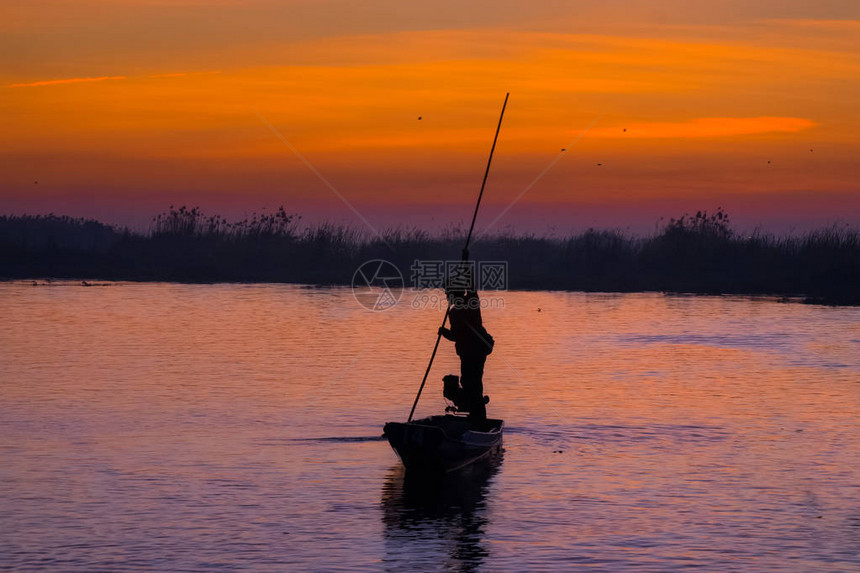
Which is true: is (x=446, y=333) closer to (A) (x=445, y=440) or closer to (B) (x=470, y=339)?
(B) (x=470, y=339)

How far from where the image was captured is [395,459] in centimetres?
1647

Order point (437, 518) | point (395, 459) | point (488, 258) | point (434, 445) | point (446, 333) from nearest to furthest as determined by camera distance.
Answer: point (437, 518) → point (434, 445) → point (446, 333) → point (395, 459) → point (488, 258)

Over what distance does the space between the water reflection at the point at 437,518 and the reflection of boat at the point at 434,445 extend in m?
0.24

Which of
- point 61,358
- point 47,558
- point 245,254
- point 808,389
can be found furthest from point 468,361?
point 245,254

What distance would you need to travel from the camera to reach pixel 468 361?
16172mm

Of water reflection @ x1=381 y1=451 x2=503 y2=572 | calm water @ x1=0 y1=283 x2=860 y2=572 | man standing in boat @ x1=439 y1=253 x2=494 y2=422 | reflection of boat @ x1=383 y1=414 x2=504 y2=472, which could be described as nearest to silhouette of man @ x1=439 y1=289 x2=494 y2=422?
man standing in boat @ x1=439 y1=253 x2=494 y2=422

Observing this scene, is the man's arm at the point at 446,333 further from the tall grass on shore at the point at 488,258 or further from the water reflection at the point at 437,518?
the tall grass on shore at the point at 488,258

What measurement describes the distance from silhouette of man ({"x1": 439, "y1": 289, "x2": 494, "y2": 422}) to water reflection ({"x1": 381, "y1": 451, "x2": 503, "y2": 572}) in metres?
0.83

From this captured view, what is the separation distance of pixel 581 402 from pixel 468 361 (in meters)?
6.62

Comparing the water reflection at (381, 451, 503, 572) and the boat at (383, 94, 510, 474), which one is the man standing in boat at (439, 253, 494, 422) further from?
the water reflection at (381, 451, 503, 572)

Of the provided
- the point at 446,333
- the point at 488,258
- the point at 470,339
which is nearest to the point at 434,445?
the point at 446,333

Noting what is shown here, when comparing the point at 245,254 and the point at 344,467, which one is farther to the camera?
the point at 245,254

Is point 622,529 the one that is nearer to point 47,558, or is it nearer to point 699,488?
point 699,488

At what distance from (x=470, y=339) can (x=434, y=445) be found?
1.89 m
